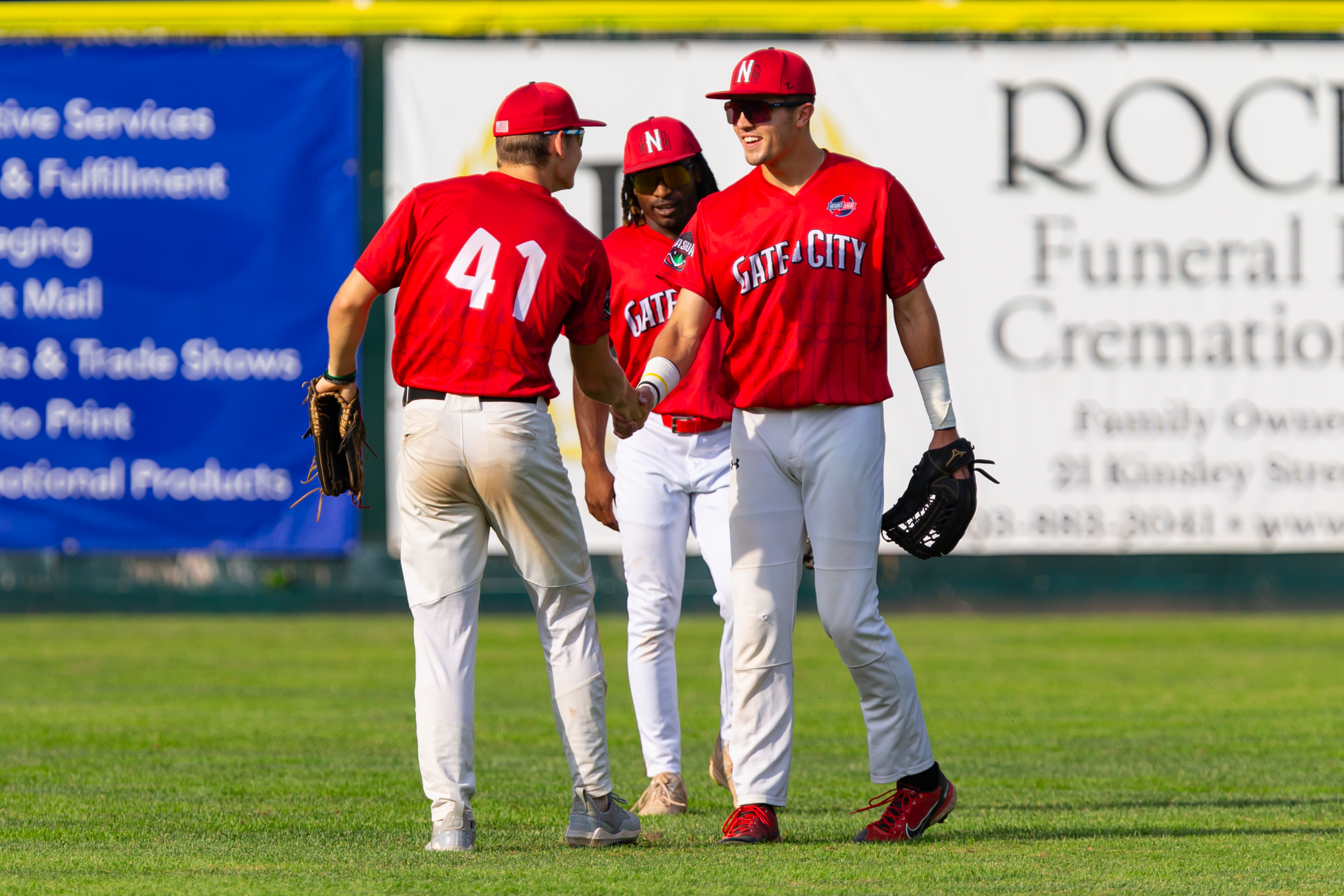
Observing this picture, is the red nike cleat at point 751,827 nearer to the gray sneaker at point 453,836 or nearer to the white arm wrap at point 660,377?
the gray sneaker at point 453,836

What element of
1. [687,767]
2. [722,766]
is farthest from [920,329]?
[687,767]

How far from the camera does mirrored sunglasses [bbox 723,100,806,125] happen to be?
194 inches

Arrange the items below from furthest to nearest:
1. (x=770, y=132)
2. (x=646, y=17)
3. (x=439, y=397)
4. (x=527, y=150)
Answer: (x=646, y=17) < (x=770, y=132) < (x=527, y=150) < (x=439, y=397)

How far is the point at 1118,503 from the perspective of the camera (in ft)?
41.3

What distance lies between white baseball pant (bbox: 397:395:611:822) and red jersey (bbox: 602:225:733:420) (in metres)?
1.17

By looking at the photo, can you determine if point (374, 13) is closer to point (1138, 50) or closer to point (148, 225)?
point (148, 225)

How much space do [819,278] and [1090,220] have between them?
8.52 metres

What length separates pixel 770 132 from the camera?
493 cm

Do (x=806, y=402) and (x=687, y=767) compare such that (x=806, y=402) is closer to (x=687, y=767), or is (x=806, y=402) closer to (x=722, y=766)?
(x=722, y=766)

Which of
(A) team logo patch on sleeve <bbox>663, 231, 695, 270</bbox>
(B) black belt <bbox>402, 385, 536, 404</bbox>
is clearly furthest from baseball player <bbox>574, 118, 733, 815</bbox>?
(B) black belt <bbox>402, 385, 536, 404</bbox>

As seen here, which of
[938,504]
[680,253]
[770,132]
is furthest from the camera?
[680,253]

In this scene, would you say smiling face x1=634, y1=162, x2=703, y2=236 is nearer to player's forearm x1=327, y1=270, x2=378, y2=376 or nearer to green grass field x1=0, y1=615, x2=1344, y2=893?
player's forearm x1=327, y1=270, x2=378, y2=376

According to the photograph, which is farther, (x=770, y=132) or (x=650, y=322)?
(x=650, y=322)

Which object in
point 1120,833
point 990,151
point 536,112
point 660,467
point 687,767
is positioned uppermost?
point 990,151
